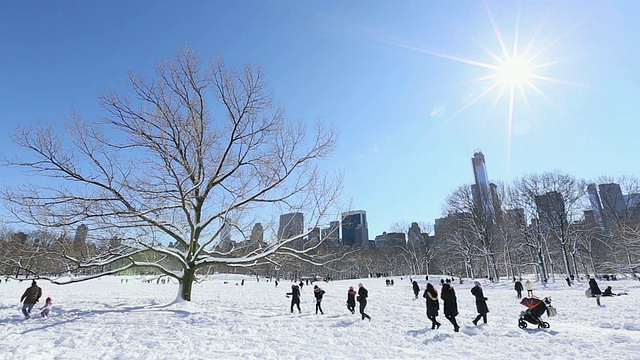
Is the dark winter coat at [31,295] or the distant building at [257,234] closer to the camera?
the dark winter coat at [31,295]

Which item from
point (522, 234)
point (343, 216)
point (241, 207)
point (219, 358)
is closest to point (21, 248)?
point (241, 207)

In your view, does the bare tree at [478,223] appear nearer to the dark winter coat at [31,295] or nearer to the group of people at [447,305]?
the group of people at [447,305]

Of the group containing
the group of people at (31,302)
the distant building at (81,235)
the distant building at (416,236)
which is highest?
the distant building at (416,236)

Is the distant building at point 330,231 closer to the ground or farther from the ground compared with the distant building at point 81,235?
farther from the ground

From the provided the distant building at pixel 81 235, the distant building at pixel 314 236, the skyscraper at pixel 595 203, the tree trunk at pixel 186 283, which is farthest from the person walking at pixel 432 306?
the skyscraper at pixel 595 203

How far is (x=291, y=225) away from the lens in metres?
17.5

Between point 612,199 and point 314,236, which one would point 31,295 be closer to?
point 314,236

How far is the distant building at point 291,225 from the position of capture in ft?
55.9

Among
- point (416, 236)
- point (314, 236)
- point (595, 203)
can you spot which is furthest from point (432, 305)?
point (416, 236)

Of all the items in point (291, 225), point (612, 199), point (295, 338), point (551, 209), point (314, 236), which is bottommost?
point (295, 338)

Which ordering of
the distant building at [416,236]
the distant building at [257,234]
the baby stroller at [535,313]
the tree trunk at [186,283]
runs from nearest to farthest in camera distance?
the baby stroller at [535,313] < the tree trunk at [186,283] < the distant building at [257,234] < the distant building at [416,236]

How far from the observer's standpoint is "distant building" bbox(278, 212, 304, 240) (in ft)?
55.9

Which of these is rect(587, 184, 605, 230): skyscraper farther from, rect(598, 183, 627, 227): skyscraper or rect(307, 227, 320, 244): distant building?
rect(307, 227, 320, 244): distant building

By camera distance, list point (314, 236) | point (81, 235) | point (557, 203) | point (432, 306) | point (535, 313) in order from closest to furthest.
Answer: point (535, 313) → point (432, 306) → point (81, 235) → point (314, 236) → point (557, 203)
